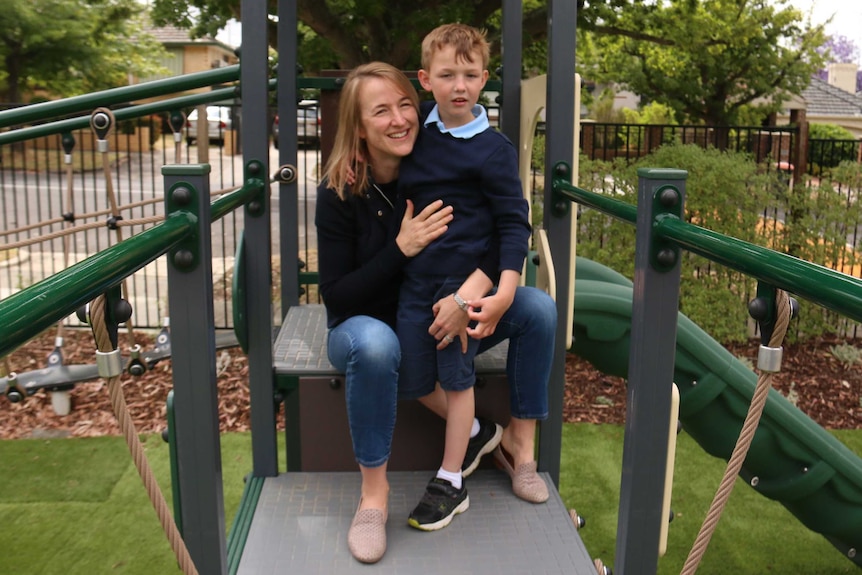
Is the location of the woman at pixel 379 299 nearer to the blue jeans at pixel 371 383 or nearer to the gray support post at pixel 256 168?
the blue jeans at pixel 371 383

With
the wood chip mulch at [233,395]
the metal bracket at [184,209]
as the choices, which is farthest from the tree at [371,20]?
the metal bracket at [184,209]

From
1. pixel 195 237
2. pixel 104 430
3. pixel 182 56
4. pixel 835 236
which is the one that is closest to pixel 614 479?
pixel 104 430

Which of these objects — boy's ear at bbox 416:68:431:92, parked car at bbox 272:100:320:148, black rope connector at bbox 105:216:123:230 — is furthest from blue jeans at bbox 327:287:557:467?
black rope connector at bbox 105:216:123:230

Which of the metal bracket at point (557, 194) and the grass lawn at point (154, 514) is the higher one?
the metal bracket at point (557, 194)

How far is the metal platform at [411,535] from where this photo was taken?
192cm

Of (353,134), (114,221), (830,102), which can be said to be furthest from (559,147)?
(830,102)

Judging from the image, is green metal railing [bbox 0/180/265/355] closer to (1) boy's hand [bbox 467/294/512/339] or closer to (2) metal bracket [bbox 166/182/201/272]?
(2) metal bracket [bbox 166/182/201/272]

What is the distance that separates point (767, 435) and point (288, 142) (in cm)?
225

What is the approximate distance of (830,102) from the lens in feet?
107

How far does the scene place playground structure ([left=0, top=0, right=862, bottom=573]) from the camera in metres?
1.23

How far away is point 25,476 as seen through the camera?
13.4ft

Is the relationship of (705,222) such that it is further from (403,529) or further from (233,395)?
(403,529)

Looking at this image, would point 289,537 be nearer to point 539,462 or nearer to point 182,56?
point 539,462

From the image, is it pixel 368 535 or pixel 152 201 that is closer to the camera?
pixel 368 535
